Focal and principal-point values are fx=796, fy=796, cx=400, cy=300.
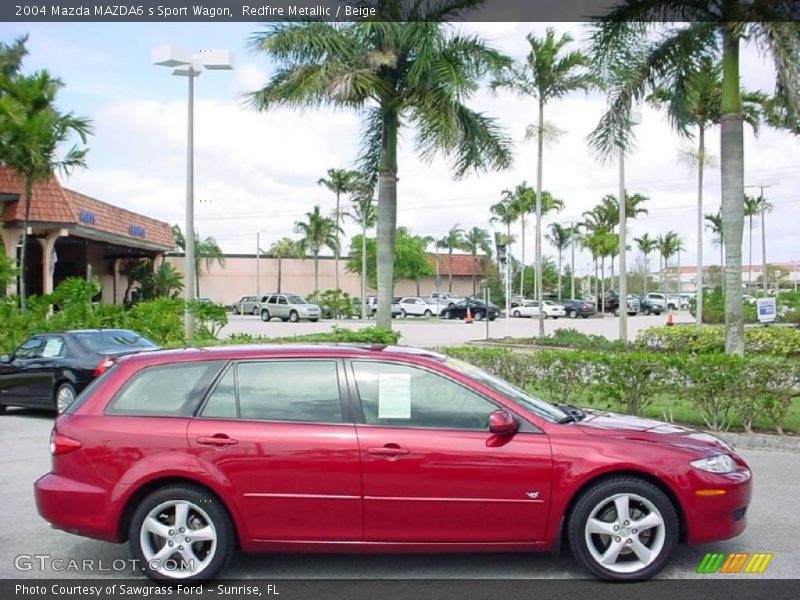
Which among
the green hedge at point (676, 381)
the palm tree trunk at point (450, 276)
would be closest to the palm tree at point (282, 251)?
the palm tree trunk at point (450, 276)

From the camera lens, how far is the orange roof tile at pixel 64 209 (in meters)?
29.1

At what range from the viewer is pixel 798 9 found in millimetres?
12398

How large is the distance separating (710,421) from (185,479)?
→ 7264mm

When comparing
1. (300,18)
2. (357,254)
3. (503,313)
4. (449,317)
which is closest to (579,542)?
(300,18)

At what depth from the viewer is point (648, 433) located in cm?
531

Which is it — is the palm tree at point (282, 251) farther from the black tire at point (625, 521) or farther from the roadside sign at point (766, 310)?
the black tire at point (625, 521)

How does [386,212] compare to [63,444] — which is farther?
[386,212]

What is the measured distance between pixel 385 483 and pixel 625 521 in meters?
1.53

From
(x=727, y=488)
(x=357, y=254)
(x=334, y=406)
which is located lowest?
(x=727, y=488)

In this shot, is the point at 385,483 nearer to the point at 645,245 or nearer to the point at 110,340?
the point at 110,340

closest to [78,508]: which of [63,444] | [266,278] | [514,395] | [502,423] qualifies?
[63,444]

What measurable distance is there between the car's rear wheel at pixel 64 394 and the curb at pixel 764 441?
9.23m

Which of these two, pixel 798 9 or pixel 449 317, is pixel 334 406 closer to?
pixel 798 9

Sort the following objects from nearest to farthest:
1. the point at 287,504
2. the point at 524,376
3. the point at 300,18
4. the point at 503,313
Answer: the point at 287,504 → the point at 524,376 → the point at 300,18 → the point at 503,313
